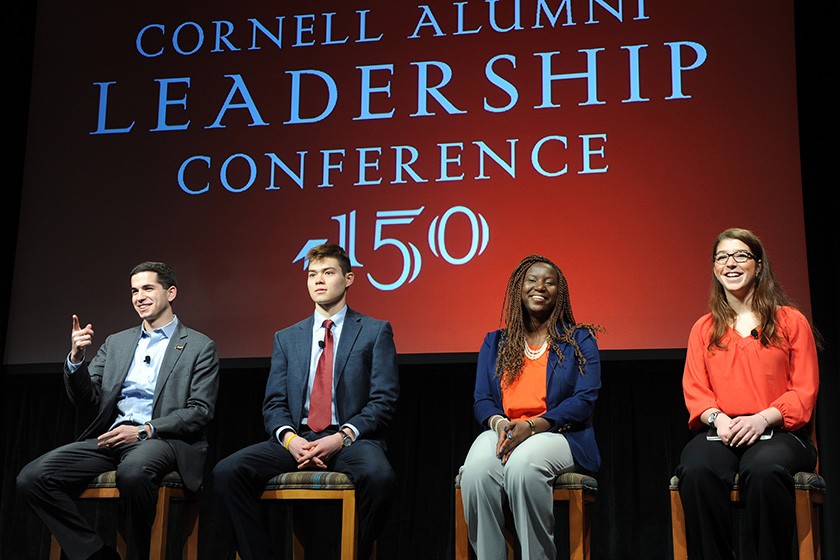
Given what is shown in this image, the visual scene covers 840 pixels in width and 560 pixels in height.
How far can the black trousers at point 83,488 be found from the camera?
3.36 m

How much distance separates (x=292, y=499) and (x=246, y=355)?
1098mm

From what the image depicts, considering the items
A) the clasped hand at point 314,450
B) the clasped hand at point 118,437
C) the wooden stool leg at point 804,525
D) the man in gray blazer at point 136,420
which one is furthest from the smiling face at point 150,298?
the wooden stool leg at point 804,525

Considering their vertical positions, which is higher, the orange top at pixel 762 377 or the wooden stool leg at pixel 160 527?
the orange top at pixel 762 377

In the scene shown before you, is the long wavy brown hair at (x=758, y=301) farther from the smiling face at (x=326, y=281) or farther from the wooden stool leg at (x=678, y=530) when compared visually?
the smiling face at (x=326, y=281)

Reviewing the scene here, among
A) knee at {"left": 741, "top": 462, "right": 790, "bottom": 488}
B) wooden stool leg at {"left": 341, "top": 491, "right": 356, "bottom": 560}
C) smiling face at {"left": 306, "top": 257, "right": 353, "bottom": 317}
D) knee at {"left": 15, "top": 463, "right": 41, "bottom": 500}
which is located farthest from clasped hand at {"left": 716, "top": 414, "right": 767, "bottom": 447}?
knee at {"left": 15, "top": 463, "right": 41, "bottom": 500}

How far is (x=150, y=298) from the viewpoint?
152 inches

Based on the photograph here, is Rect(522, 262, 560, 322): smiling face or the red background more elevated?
the red background

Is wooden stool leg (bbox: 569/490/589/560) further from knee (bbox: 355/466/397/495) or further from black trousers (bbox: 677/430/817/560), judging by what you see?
knee (bbox: 355/466/397/495)

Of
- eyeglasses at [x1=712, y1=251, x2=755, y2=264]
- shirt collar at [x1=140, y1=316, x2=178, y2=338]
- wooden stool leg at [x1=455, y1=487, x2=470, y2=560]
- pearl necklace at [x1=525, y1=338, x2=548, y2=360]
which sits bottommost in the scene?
wooden stool leg at [x1=455, y1=487, x2=470, y2=560]

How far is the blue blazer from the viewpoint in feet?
10.9

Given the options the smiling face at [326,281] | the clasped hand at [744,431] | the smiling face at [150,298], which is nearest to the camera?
the clasped hand at [744,431]

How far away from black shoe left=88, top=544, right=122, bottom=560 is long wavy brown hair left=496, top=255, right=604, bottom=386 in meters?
1.40

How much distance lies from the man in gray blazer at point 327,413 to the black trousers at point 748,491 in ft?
3.17

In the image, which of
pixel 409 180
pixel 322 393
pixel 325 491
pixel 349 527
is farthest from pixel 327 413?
pixel 409 180
